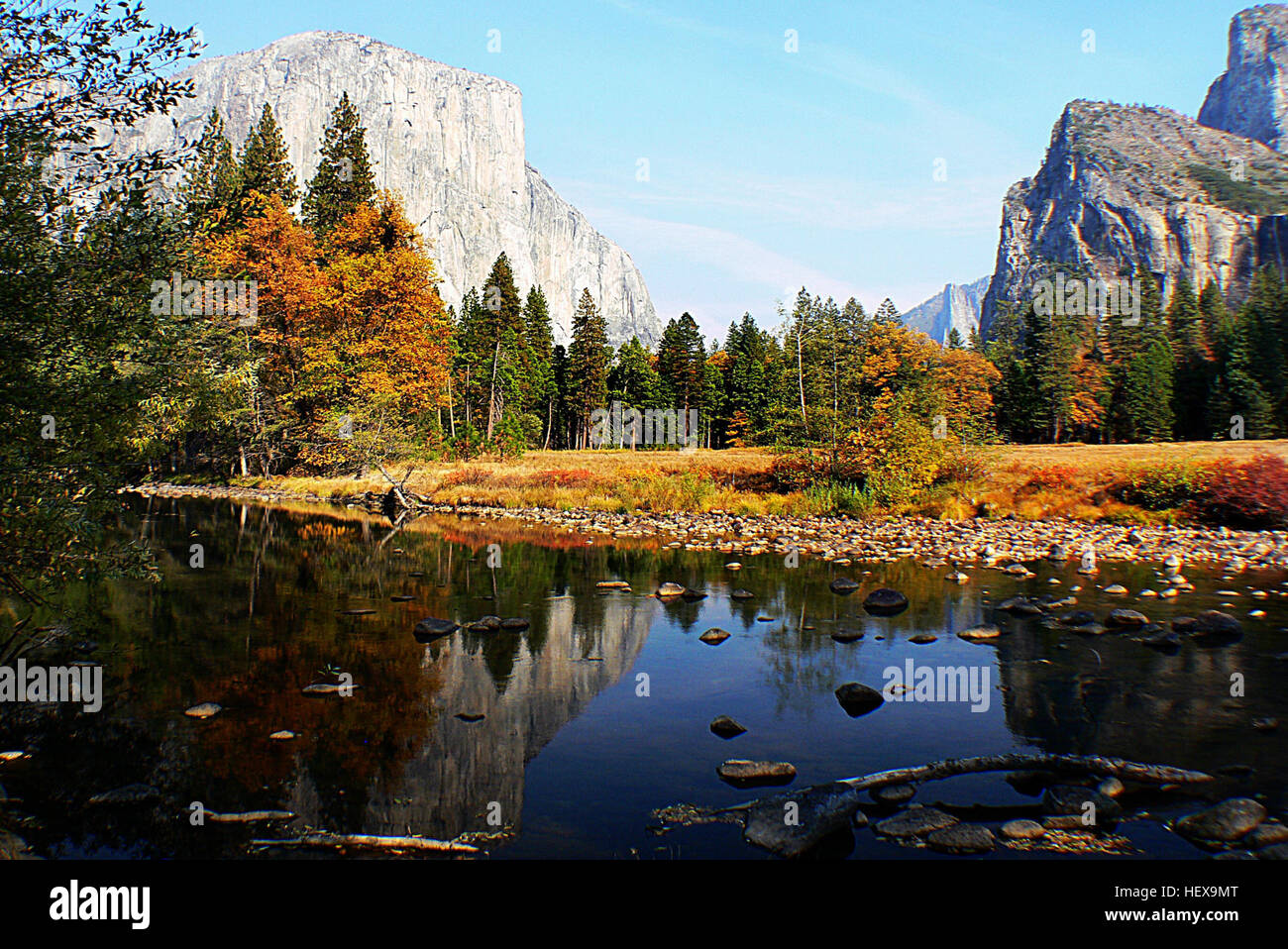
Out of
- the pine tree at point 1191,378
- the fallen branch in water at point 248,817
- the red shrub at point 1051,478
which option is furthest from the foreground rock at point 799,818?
the pine tree at point 1191,378

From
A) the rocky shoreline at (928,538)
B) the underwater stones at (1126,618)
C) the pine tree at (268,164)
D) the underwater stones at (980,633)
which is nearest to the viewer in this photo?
the underwater stones at (980,633)

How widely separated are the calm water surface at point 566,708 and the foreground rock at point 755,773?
171 millimetres

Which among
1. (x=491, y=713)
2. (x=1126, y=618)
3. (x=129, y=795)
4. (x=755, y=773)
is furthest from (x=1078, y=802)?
(x=129, y=795)

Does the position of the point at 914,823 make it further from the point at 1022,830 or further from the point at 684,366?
the point at 684,366

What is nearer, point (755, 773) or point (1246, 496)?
point (755, 773)

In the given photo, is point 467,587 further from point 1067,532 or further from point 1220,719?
point 1067,532

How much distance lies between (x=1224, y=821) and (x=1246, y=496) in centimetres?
2562

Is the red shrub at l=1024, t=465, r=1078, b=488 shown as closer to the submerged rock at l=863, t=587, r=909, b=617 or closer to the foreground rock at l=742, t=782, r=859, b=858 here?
the submerged rock at l=863, t=587, r=909, b=617

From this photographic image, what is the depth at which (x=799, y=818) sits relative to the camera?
6.22 metres

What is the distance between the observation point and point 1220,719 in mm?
8953

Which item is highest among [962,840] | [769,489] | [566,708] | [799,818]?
[769,489]

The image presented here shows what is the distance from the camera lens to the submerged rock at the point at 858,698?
977 cm

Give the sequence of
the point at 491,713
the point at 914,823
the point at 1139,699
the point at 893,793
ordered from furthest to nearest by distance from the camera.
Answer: the point at 1139,699
the point at 491,713
the point at 893,793
the point at 914,823

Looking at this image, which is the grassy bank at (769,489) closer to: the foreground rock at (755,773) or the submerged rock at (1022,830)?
the foreground rock at (755,773)
